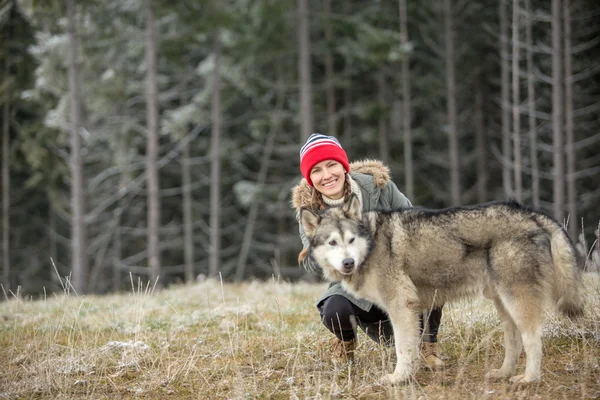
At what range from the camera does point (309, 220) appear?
16.7ft

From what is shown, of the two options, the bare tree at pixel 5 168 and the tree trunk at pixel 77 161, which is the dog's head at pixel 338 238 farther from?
the bare tree at pixel 5 168

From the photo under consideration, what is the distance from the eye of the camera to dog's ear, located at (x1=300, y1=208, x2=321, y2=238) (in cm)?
504

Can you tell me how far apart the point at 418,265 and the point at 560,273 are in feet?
3.85

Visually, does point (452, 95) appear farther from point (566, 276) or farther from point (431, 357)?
point (566, 276)

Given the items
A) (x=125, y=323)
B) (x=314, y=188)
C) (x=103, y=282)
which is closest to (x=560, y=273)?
(x=314, y=188)

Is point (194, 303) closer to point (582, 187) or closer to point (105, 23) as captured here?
point (105, 23)

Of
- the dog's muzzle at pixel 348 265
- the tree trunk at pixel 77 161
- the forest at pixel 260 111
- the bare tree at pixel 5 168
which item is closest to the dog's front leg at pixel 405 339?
the dog's muzzle at pixel 348 265

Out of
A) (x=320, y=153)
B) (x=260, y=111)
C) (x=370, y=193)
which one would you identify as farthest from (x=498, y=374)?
(x=260, y=111)

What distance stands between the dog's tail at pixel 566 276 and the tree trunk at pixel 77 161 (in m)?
14.7

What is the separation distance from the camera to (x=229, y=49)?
21.1 meters

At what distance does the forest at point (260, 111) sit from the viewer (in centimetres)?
1786

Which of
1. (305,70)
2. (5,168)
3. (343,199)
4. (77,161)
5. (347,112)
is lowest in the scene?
(343,199)

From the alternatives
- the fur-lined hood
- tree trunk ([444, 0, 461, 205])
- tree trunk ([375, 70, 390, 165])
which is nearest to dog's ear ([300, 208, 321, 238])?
the fur-lined hood

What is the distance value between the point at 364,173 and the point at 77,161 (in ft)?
42.1
